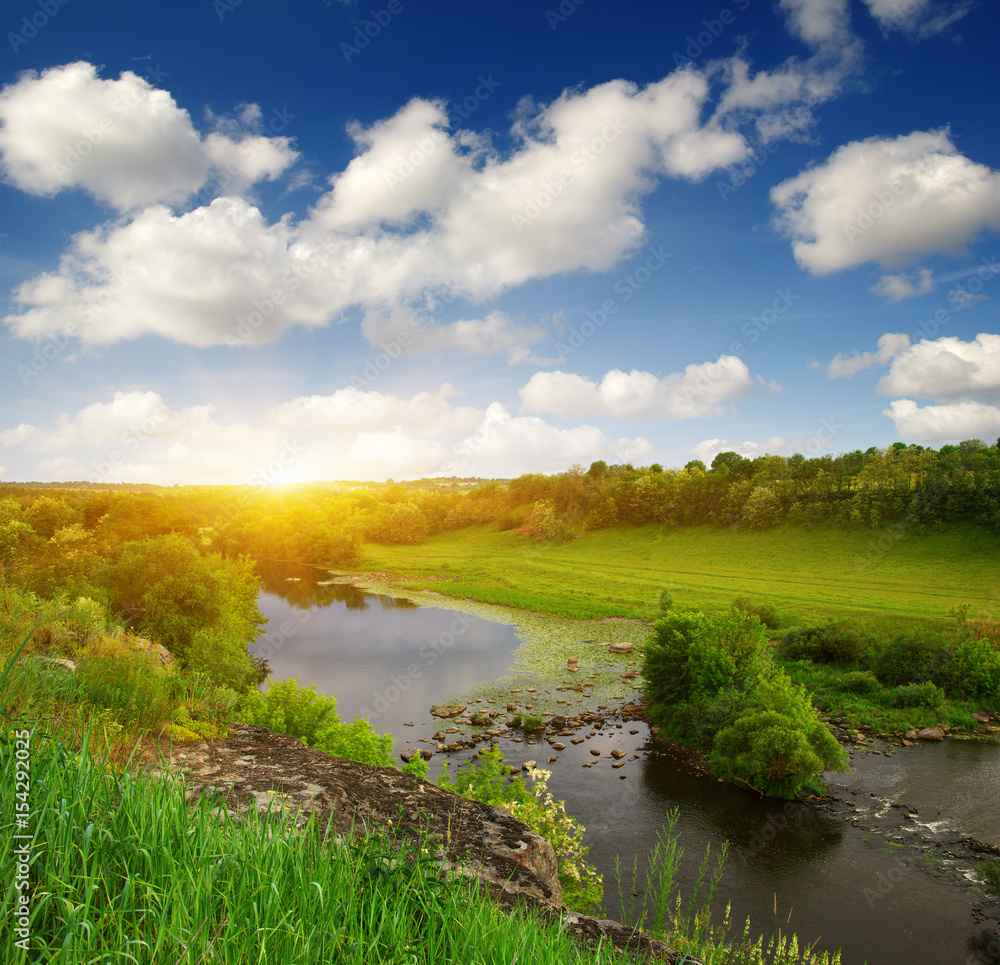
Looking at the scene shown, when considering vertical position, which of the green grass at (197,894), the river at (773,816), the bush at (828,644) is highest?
the green grass at (197,894)

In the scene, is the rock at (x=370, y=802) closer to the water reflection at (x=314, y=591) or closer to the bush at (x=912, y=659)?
the bush at (x=912, y=659)

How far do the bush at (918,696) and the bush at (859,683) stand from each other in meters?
1.23

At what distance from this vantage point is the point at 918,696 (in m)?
27.9

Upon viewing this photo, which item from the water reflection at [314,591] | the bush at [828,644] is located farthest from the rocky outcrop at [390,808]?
the water reflection at [314,591]

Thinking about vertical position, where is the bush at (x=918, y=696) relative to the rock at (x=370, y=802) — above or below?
below

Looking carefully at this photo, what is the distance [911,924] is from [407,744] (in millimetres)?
17739

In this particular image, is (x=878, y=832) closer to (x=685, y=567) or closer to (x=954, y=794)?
→ (x=954, y=794)

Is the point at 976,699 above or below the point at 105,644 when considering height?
below

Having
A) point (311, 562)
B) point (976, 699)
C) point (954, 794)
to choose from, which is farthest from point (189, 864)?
point (311, 562)

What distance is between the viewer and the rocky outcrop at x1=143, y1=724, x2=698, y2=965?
4.96 meters

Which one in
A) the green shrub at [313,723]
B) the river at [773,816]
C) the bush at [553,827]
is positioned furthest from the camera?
the green shrub at [313,723]

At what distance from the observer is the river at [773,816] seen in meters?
14.8

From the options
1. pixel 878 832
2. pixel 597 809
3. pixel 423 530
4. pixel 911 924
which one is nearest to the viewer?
pixel 911 924

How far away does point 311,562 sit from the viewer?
8794 centimetres
